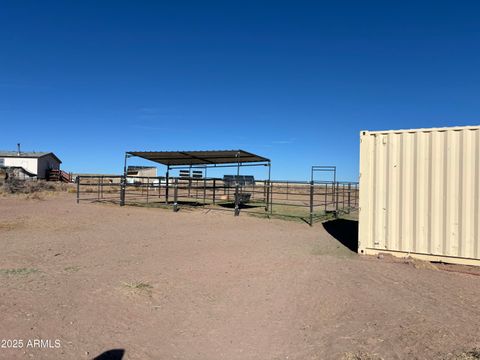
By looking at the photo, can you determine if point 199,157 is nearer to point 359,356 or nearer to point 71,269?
point 71,269

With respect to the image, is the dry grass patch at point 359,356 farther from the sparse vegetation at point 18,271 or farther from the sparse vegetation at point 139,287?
the sparse vegetation at point 18,271

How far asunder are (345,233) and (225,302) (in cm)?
722

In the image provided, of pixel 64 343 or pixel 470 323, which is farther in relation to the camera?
pixel 470 323

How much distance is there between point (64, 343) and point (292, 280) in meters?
3.36

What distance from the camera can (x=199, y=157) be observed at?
18188 mm

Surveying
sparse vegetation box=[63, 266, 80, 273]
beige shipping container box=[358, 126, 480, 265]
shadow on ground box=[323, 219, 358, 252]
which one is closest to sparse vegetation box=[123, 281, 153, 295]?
sparse vegetation box=[63, 266, 80, 273]

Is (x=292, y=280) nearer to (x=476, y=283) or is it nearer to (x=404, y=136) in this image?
(x=476, y=283)

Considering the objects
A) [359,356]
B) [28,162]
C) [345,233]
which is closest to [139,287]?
[359,356]

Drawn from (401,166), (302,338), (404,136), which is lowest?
(302,338)

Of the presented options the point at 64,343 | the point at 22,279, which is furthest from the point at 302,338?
the point at 22,279

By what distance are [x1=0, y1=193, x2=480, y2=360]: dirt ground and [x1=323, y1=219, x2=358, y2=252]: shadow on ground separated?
0.63 meters

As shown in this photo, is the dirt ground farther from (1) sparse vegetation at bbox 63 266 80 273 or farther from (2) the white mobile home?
(2) the white mobile home

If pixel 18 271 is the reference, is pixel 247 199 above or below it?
above

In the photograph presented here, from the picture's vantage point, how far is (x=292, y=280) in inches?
223
